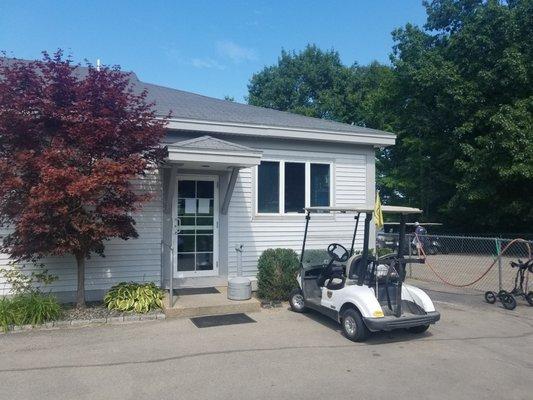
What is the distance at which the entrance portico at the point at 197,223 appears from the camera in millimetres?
9555

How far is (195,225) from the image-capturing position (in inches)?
391

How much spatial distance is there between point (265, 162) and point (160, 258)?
317cm

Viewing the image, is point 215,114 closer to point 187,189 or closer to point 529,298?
point 187,189

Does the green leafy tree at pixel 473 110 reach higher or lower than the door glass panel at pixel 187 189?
higher

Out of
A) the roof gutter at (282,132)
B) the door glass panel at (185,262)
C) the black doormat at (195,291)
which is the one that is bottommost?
the black doormat at (195,291)

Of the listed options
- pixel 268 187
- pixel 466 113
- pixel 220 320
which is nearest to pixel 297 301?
pixel 220 320

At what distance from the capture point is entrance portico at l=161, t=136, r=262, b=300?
9555 mm

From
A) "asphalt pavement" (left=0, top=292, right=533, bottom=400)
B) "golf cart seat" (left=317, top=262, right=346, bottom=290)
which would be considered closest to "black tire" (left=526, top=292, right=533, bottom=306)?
"asphalt pavement" (left=0, top=292, right=533, bottom=400)

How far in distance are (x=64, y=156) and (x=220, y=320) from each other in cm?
366

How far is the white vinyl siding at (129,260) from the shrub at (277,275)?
217 centimetres

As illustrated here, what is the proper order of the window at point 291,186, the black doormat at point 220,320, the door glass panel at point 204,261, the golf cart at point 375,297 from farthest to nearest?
the window at point 291,186, the door glass panel at point 204,261, the black doormat at point 220,320, the golf cart at point 375,297

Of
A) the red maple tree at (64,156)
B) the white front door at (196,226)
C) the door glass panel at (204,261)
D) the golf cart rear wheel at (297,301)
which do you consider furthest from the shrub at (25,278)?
the golf cart rear wheel at (297,301)

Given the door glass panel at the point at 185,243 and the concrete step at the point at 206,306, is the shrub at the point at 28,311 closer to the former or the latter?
the concrete step at the point at 206,306

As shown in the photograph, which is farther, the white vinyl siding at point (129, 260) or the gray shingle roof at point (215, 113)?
the gray shingle roof at point (215, 113)
